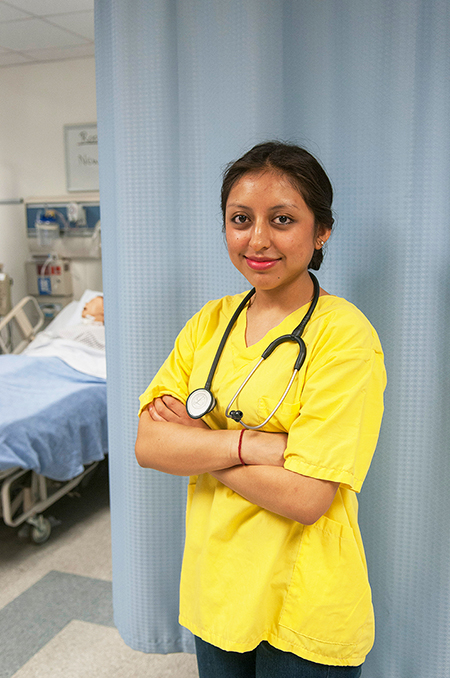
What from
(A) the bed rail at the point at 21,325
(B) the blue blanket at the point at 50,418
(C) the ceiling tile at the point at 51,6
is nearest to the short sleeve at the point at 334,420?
(B) the blue blanket at the point at 50,418

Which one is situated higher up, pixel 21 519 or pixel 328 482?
pixel 328 482

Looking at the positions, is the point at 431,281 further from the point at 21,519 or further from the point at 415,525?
the point at 21,519

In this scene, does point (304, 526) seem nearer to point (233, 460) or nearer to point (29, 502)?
point (233, 460)

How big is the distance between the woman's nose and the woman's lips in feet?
0.08

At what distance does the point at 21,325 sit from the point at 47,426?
1655mm

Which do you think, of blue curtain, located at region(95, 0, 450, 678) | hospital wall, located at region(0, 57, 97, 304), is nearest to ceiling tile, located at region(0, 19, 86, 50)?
hospital wall, located at region(0, 57, 97, 304)

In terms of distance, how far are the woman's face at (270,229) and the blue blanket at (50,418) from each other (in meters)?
1.82

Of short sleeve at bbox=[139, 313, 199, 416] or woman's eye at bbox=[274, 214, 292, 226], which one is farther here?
short sleeve at bbox=[139, 313, 199, 416]

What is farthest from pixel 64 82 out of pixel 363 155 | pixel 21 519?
pixel 363 155

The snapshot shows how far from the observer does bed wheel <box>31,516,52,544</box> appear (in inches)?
101

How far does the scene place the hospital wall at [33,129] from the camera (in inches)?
159

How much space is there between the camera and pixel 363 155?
1272 millimetres

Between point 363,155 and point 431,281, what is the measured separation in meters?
0.34

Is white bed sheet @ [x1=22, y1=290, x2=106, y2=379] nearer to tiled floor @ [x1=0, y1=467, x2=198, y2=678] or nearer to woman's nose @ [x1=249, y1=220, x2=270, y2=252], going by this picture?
tiled floor @ [x1=0, y1=467, x2=198, y2=678]
